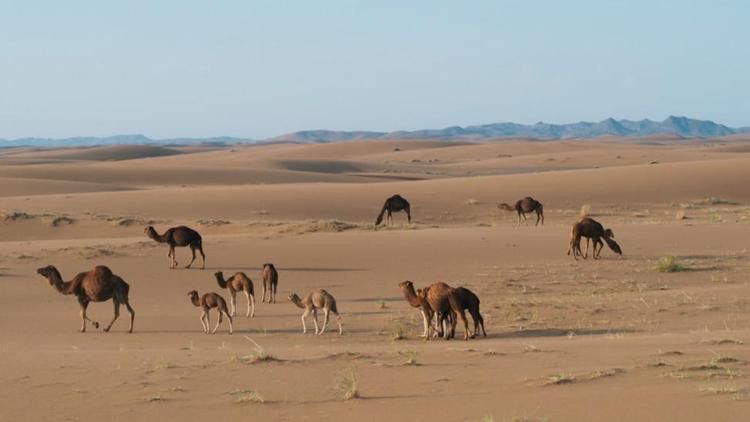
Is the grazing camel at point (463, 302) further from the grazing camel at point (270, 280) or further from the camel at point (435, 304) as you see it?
the grazing camel at point (270, 280)

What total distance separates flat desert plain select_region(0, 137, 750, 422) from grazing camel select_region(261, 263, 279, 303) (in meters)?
0.45

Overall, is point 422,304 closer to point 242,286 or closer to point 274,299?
point 242,286

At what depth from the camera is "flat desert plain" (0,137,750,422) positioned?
8.41 meters

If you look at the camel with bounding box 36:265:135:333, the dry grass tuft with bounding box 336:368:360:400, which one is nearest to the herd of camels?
the camel with bounding box 36:265:135:333

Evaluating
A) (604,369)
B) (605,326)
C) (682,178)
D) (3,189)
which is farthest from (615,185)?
(604,369)

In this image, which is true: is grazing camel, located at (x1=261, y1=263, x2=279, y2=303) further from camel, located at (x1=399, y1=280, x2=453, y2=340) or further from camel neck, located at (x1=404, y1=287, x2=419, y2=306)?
camel, located at (x1=399, y1=280, x2=453, y2=340)

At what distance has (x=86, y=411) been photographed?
27.1 ft

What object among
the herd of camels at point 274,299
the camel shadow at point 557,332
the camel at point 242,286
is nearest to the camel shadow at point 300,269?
the herd of camels at point 274,299

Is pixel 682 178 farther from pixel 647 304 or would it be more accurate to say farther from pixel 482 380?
pixel 482 380

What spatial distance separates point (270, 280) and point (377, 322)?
8.70 ft

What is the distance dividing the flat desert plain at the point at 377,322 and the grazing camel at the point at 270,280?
450 millimetres

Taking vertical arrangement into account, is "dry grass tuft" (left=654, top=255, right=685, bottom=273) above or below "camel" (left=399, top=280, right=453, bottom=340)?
below

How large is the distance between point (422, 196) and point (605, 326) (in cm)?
2907

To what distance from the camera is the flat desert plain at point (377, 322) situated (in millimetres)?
8414
